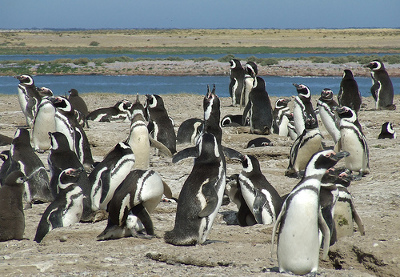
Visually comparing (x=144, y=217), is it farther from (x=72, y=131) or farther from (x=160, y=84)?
(x=160, y=84)

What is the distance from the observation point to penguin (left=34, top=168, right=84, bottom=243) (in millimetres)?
5439

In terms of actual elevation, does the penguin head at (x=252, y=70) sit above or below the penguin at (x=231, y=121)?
above

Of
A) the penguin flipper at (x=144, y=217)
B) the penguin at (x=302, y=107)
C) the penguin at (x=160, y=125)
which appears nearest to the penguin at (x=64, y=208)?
the penguin flipper at (x=144, y=217)

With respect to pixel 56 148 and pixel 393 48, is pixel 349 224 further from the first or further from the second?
pixel 393 48

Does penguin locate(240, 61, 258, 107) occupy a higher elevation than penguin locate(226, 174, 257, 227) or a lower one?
higher

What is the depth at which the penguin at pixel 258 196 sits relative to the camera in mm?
5520

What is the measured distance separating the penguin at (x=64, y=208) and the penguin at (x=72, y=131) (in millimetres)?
2277

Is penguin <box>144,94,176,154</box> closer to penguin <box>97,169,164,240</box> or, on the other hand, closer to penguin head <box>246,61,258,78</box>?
penguin <box>97,169,164,240</box>

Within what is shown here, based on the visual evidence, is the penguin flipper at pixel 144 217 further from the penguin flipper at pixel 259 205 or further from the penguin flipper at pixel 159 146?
the penguin flipper at pixel 159 146

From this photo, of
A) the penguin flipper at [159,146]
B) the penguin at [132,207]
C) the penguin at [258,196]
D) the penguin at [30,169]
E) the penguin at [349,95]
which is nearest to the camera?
the penguin at [132,207]

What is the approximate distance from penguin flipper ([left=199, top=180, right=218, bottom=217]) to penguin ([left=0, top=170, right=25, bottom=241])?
191 cm

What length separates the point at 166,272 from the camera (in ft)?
12.7

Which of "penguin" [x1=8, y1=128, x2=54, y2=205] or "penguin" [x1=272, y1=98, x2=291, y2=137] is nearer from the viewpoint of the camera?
"penguin" [x1=8, y1=128, x2=54, y2=205]

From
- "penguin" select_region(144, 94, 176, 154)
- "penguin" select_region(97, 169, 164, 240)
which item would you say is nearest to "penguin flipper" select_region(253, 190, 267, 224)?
"penguin" select_region(97, 169, 164, 240)
